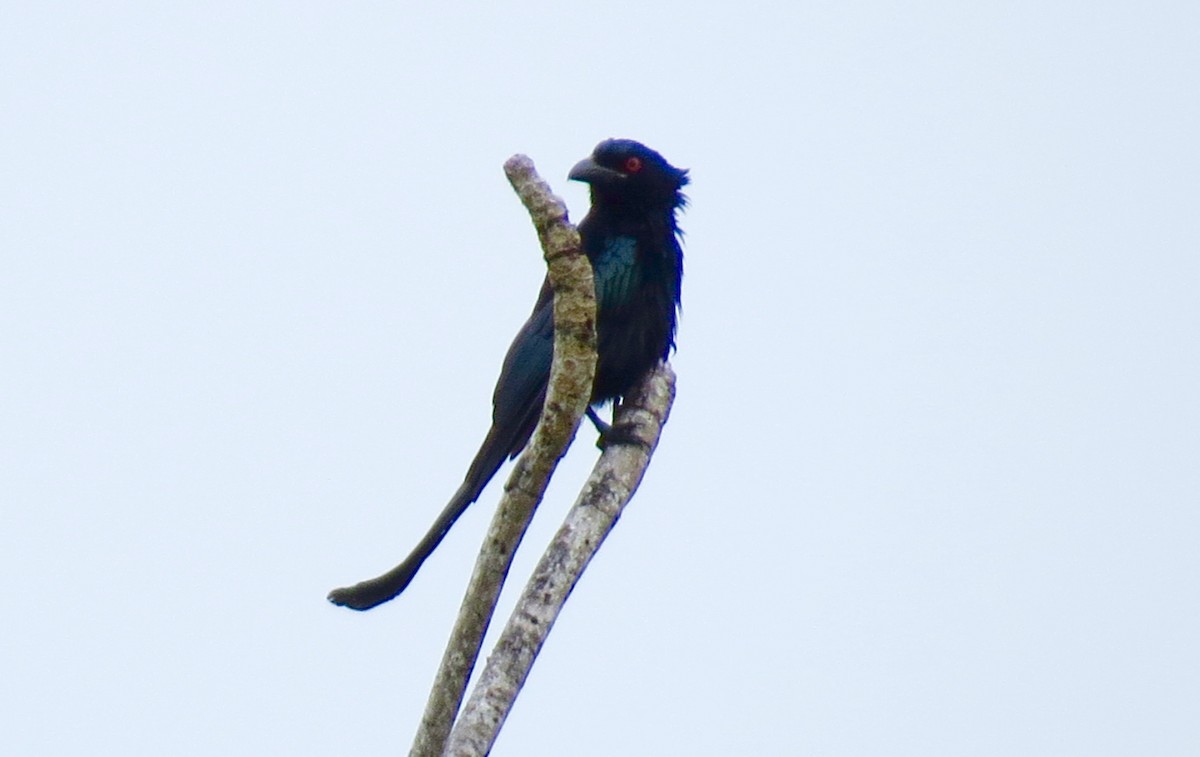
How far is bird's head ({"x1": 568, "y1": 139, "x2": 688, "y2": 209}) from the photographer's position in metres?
6.05

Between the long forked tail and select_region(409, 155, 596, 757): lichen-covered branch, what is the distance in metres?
0.76

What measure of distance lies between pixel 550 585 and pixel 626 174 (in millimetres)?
2738

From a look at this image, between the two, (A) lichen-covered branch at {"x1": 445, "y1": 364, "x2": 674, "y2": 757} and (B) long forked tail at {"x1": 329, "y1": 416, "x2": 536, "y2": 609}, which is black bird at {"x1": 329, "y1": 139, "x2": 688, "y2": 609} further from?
(A) lichen-covered branch at {"x1": 445, "y1": 364, "x2": 674, "y2": 757}

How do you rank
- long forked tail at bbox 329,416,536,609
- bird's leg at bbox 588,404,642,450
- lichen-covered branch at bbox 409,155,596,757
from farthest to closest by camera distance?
bird's leg at bbox 588,404,642,450 < long forked tail at bbox 329,416,536,609 < lichen-covered branch at bbox 409,155,596,757

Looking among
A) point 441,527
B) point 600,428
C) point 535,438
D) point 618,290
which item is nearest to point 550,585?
point 535,438

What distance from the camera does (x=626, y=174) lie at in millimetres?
6125

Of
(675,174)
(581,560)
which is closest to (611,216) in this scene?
(675,174)

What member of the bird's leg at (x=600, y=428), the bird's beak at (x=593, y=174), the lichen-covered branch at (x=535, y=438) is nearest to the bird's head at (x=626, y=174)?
the bird's beak at (x=593, y=174)

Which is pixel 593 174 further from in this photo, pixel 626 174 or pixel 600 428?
pixel 600 428

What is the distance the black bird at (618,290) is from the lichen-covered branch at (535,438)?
132 cm

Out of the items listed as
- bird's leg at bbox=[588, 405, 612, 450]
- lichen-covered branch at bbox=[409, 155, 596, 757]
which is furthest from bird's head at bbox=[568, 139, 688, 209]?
lichen-covered branch at bbox=[409, 155, 596, 757]

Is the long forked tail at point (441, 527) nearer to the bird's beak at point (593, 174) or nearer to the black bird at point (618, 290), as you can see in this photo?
the black bird at point (618, 290)

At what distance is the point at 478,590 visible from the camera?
11.8 ft

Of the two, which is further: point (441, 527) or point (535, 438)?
point (441, 527)
